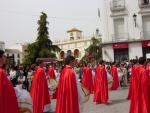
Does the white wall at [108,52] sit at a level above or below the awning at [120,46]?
below

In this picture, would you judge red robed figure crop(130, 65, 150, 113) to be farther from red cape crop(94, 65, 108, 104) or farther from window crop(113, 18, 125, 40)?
window crop(113, 18, 125, 40)

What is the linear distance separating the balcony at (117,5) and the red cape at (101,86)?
27559 mm

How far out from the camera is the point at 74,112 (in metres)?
10.4

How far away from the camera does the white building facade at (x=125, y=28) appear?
4378 centimetres

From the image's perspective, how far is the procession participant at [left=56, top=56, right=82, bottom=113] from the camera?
10398 mm

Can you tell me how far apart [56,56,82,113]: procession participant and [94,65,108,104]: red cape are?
684cm

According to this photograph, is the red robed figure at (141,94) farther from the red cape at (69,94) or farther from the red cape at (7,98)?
the red cape at (7,98)

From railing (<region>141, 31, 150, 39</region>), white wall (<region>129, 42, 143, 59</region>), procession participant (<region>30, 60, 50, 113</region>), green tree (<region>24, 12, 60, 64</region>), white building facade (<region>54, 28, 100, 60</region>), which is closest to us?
procession participant (<region>30, 60, 50, 113</region>)

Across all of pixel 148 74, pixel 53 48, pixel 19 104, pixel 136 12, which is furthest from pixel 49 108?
pixel 53 48

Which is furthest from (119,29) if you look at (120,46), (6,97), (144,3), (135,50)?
(6,97)

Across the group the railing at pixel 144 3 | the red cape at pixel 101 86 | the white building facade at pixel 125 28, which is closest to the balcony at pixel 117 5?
the white building facade at pixel 125 28

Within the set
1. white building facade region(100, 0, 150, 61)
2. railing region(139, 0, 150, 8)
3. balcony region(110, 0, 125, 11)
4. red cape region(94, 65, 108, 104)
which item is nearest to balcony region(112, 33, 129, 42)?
white building facade region(100, 0, 150, 61)

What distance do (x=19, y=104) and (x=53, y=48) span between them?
55163mm

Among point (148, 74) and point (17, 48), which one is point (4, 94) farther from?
point (17, 48)
